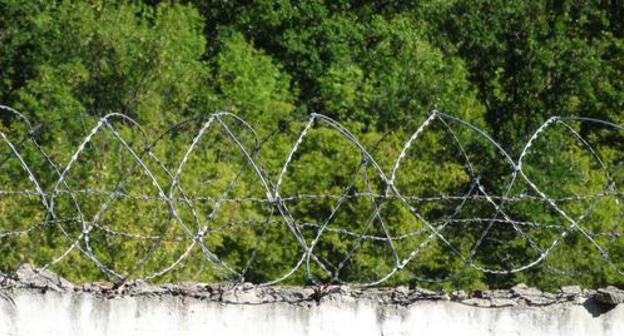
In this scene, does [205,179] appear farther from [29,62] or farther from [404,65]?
[404,65]

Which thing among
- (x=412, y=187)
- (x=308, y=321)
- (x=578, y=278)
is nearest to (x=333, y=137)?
(x=412, y=187)

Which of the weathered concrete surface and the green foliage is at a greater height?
the green foliage

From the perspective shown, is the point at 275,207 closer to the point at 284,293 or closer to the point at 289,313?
the point at 284,293

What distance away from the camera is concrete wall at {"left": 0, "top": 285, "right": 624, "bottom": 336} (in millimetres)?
13633

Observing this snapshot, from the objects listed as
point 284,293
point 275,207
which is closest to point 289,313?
point 284,293

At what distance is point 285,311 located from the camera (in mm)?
13930

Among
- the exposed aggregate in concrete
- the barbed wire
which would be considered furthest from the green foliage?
the exposed aggregate in concrete

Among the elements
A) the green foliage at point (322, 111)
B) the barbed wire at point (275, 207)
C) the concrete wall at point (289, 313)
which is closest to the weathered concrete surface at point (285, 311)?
the concrete wall at point (289, 313)

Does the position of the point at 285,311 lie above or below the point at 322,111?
below

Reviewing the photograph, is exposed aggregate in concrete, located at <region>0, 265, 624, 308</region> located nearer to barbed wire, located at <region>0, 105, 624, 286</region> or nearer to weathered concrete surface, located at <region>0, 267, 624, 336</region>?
weathered concrete surface, located at <region>0, 267, 624, 336</region>

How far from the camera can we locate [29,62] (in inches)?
1638

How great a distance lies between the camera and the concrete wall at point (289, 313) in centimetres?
1363

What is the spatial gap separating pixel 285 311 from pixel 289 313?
0.12 feet

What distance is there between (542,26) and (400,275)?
12362mm
